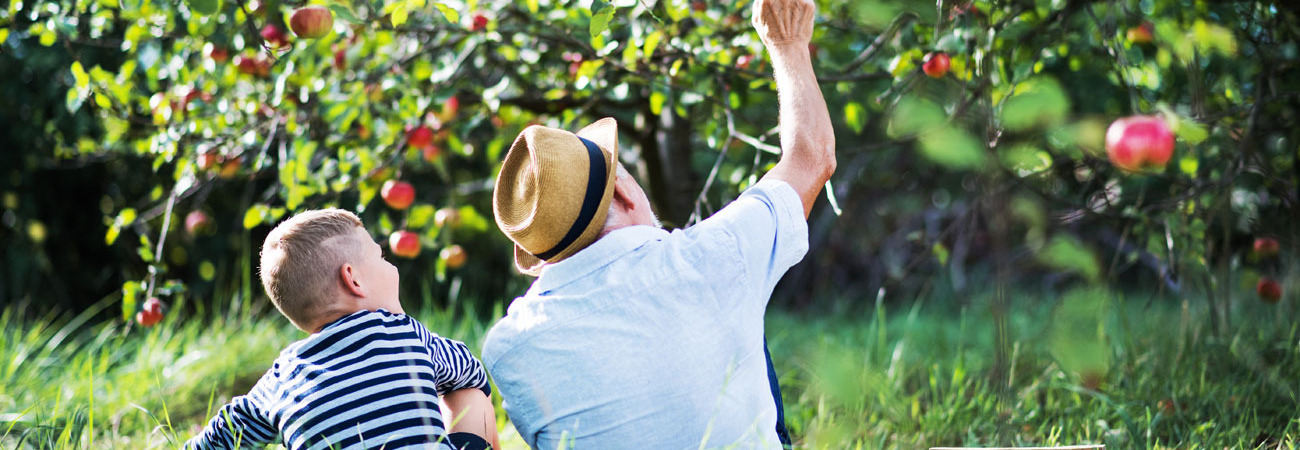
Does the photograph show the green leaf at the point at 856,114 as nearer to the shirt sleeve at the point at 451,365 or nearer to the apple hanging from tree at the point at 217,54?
the shirt sleeve at the point at 451,365

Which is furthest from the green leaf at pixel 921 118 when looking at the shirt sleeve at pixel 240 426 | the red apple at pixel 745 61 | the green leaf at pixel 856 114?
the red apple at pixel 745 61

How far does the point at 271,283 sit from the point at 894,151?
13.7ft

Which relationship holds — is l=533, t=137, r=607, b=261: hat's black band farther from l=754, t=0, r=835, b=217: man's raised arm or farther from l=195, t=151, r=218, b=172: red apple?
l=195, t=151, r=218, b=172: red apple

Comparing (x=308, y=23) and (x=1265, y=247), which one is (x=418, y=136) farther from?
(x=1265, y=247)

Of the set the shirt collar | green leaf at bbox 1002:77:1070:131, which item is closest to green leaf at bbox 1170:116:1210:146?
green leaf at bbox 1002:77:1070:131

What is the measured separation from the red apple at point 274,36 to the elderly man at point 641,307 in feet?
4.12

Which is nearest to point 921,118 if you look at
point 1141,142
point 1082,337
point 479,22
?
point 1082,337

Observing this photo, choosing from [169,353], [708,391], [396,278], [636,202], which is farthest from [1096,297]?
[169,353]

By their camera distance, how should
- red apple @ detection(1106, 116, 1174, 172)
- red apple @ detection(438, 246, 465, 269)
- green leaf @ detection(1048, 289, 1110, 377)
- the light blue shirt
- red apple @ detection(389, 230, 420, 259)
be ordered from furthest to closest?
red apple @ detection(438, 246, 465, 269) → red apple @ detection(389, 230, 420, 259) → the light blue shirt → red apple @ detection(1106, 116, 1174, 172) → green leaf @ detection(1048, 289, 1110, 377)

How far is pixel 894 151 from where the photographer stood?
5.27 m

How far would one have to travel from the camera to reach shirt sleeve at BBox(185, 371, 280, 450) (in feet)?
5.23

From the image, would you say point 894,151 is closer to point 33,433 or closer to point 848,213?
point 848,213

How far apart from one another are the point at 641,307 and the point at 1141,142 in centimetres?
70

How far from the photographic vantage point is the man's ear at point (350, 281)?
1571 mm
